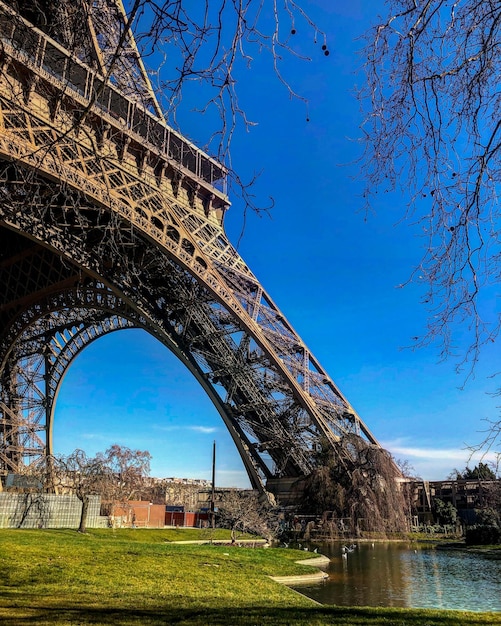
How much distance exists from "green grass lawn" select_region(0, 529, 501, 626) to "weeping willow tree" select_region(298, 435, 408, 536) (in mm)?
10576

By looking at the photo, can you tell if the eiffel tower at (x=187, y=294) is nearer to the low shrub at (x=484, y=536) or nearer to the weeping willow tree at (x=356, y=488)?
the weeping willow tree at (x=356, y=488)

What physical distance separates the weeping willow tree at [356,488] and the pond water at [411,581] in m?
2.25

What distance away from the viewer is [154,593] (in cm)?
893

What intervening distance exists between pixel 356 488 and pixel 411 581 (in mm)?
10956

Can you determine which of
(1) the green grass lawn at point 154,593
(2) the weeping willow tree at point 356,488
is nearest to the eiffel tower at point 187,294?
(2) the weeping willow tree at point 356,488

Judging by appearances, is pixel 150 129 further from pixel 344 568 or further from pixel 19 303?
pixel 19 303

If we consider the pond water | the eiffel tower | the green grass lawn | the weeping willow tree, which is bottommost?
the pond water

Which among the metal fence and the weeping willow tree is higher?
the weeping willow tree

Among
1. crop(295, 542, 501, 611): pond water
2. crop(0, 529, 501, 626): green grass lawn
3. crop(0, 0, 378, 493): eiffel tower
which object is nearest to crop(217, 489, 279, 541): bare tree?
crop(0, 0, 378, 493): eiffel tower

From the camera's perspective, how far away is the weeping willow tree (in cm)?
2552

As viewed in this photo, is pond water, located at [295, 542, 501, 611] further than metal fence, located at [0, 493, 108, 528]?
No

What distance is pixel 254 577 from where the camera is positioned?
12258 mm

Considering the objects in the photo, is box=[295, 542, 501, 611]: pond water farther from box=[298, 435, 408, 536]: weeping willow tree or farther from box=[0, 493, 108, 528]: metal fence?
box=[0, 493, 108, 528]: metal fence

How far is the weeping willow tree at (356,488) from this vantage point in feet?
83.7
